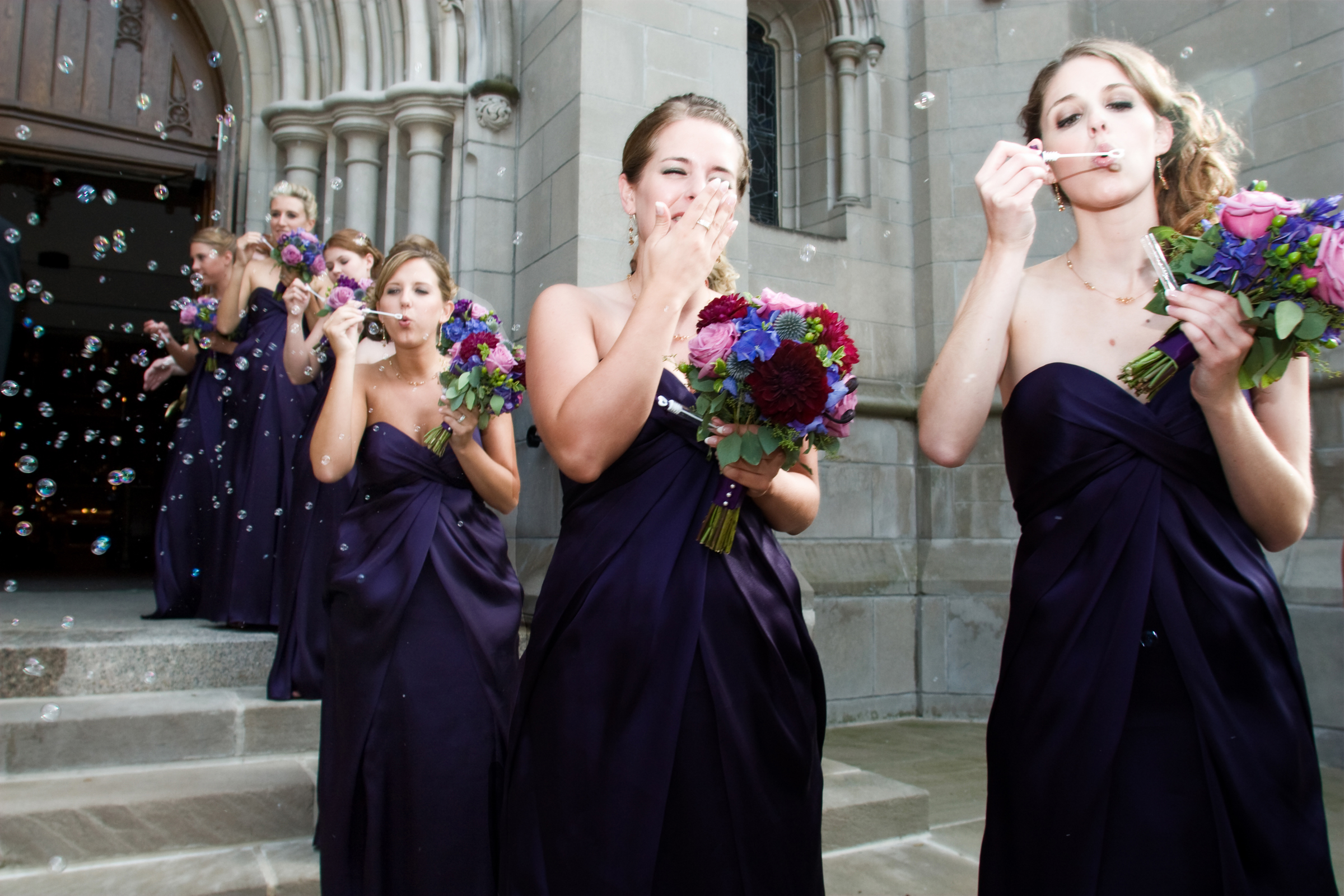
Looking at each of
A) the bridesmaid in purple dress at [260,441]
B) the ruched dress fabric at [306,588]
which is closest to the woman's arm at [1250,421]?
the ruched dress fabric at [306,588]

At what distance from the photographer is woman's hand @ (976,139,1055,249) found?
168 cm

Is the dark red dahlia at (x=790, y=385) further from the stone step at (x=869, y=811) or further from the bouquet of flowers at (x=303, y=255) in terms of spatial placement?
the bouquet of flowers at (x=303, y=255)

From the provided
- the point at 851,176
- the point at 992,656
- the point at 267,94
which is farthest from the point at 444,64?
the point at 992,656

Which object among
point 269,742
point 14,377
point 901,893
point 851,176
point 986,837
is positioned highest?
point 851,176

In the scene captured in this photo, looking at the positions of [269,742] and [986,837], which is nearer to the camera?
[986,837]

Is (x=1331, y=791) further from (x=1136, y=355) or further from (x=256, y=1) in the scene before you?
(x=256, y=1)

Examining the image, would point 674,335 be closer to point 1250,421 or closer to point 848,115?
point 1250,421

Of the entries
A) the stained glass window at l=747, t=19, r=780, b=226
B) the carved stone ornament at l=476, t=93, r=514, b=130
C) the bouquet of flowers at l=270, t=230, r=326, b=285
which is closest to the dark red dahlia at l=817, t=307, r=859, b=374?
the bouquet of flowers at l=270, t=230, r=326, b=285

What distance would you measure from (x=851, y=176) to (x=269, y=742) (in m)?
5.62

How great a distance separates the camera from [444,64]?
5762mm

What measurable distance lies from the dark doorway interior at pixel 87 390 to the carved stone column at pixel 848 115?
556 centimetres

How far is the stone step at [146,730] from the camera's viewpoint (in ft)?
11.8

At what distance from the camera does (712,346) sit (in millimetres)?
1648

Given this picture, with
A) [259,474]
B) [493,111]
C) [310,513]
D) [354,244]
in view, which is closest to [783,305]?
[310,513]
